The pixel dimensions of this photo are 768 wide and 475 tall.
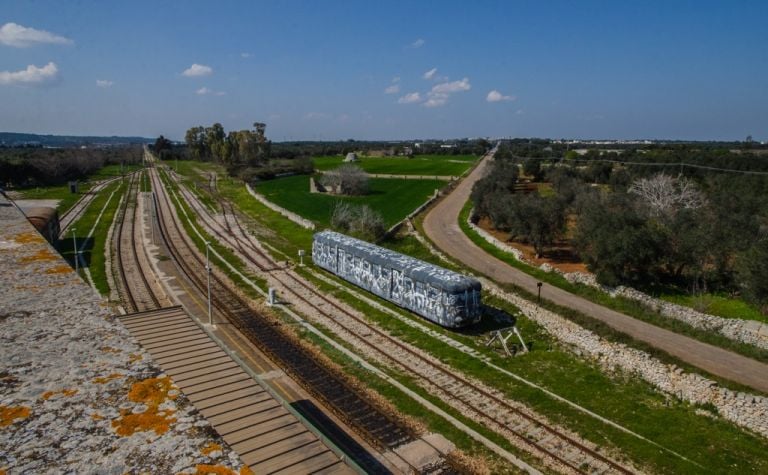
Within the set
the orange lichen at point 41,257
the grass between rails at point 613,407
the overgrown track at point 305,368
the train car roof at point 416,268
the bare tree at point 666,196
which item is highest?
the orange lichen at point 41,257

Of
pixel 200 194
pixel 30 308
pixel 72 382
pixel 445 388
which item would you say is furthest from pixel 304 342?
→ pixel 200 194

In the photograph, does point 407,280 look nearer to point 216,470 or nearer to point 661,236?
point 661,236

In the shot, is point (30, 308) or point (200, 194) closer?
point (30, 308)

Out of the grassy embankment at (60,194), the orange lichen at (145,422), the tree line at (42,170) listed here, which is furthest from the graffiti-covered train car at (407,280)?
the tree line at (42,170)

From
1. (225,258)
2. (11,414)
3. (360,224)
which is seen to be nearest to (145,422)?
(11,414)

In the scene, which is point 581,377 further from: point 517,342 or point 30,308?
point 30,308

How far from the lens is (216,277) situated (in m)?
34.7

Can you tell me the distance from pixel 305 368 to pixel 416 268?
8.24 m

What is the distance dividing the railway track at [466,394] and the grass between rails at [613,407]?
0.64 metres

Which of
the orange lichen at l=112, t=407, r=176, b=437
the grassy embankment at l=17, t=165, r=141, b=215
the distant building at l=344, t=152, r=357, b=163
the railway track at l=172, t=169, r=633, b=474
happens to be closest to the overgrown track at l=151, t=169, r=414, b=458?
the railway track at l=172, t=169, r=633, b=474

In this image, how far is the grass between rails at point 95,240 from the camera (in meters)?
33.8

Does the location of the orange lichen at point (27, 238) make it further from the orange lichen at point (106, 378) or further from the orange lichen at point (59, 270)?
the orange lichen at point (106, 378)

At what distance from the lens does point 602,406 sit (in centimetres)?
1800

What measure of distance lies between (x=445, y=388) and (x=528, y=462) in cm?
503
